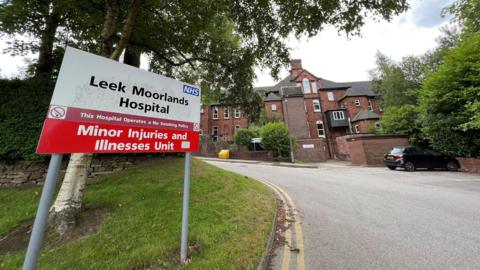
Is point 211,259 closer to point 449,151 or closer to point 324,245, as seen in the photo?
point 324,245

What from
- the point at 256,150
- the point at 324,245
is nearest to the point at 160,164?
the point at 324,245

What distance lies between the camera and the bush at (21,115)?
21.6 ft

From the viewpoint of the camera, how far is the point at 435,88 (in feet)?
43.1

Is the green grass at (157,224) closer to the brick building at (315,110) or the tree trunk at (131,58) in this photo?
the tree trunk at (131,58)

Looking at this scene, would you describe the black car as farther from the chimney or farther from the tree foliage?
the chimney

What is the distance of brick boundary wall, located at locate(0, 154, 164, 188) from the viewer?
6598 mm

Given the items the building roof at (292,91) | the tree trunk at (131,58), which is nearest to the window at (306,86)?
the building roof at (292,91)

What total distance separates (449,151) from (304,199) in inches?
566

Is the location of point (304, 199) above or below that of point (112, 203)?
below

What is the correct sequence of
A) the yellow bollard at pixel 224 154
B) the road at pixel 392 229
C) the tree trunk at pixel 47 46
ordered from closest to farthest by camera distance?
1. the road at pixel 392 229
2. the tree trunk at pixel 47 46
3. the yellow bollard at pixel 224 154

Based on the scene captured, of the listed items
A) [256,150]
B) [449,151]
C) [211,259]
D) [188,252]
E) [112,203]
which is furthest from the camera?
[256,150]

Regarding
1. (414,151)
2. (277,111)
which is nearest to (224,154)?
(277,111)

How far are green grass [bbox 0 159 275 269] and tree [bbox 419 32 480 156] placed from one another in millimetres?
14944

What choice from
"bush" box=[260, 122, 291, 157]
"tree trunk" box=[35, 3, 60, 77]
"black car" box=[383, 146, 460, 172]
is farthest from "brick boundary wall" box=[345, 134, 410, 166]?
"tree trunk" box=[35, 3, 60, 77]
